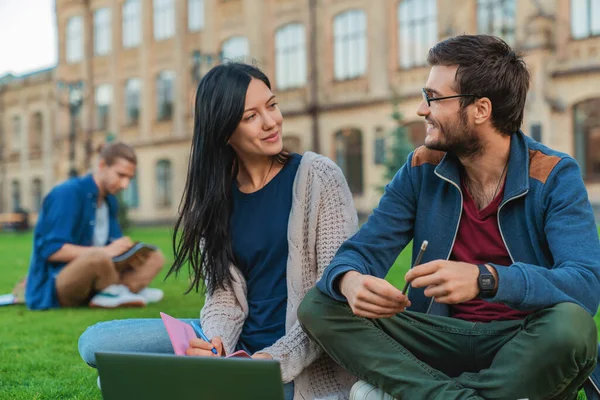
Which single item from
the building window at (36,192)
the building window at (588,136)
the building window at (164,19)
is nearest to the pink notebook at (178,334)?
the building window at (588,136)

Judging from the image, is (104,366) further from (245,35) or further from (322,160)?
(245,35)

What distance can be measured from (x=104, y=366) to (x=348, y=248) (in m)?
1.08

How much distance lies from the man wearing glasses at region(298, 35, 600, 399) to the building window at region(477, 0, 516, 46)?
20.2 m

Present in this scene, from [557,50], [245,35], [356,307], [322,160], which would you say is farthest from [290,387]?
[245,35]

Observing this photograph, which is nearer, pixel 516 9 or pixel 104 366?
pixel 104 366

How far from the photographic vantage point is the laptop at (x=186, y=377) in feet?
6.89

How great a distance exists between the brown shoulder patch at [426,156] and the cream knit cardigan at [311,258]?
1.07ft

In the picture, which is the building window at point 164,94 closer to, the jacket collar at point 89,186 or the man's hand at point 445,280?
the jacket collar at point 89,186

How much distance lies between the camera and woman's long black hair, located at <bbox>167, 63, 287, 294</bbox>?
3.26 m

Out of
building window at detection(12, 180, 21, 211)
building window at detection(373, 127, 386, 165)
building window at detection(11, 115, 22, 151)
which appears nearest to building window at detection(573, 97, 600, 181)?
building window at detection(373, 127, 386, 165)

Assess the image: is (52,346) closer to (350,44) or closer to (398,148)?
(398,148)

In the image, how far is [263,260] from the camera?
3324 millimetres

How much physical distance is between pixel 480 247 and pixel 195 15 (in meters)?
30.6

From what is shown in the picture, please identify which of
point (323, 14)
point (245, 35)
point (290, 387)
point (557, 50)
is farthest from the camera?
point (245, 35)
